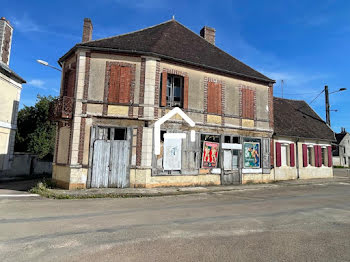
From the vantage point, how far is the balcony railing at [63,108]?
11613 millimetres

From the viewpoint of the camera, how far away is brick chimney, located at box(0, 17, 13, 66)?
57.9ft

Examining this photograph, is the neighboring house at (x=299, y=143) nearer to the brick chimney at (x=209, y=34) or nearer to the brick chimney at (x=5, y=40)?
the brick chimney at (x=209, y=34)

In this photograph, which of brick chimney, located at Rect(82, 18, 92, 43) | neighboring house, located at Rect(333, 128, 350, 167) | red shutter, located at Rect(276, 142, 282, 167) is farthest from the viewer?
neighboring house, located at Rect(333, 128, 350, 167)

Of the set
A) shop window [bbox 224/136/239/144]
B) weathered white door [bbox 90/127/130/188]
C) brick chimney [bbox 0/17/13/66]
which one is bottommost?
weathered white door [bbox 90/127/130/188]

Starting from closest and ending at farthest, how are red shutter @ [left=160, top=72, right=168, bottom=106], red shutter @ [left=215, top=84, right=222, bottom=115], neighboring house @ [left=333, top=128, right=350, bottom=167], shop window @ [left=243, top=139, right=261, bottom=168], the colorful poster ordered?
red shutter @ [left=160, top=72, right=168, bottom=106] < the colorful poster < red shutter @ [left=215, top=84, right=222, bottom=115] < shop window @ [left=243, top=139, right=261, bottom=168] < neighboring house @ [left=333, top=128, right=350, bottom=167]

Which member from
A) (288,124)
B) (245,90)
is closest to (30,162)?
(245,90)

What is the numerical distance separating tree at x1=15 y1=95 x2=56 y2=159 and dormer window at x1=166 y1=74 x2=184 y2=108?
16000 mm

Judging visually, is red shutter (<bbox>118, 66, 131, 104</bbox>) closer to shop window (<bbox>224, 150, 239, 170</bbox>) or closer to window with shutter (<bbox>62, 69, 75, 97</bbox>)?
window with shutter (<bbox>62, 69, 75, 97</bbox>)

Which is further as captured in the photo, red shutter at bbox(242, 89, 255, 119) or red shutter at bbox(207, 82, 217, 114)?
red shutter at bbox(242, 89, 255, 119)

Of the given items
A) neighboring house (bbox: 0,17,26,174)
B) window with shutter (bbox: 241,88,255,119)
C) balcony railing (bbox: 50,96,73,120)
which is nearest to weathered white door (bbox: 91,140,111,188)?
balcony railing (bbox: 50,96,73,120)

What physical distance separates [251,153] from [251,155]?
0.41 feet

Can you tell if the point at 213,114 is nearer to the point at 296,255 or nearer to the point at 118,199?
the point at 118,199

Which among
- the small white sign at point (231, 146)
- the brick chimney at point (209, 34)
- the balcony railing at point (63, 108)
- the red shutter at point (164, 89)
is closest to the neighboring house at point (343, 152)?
the small white sign at point (231, 146)

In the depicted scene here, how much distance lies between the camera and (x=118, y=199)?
9.23 m
